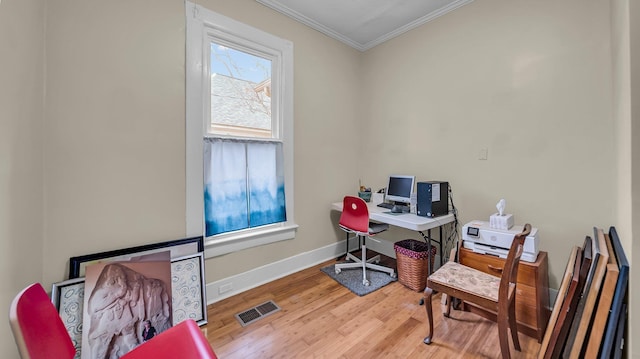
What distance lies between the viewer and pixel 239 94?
247 cm

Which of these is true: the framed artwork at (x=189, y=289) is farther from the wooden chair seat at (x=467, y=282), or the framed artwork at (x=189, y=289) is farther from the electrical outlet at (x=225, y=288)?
the wooden chair seat at (x=467, y=282)

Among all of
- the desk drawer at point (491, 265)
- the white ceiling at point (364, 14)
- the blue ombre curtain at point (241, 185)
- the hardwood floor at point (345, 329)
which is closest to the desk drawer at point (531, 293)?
the desk drawer at point (491, 265)

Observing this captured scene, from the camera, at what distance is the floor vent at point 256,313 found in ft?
6.59

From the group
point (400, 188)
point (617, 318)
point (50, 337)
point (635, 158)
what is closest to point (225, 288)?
point (50, 337)

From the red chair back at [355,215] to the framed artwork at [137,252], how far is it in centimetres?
149

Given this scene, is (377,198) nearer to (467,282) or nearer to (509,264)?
→ (467,282)

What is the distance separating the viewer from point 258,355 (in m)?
1.65

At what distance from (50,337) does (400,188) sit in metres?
2.86

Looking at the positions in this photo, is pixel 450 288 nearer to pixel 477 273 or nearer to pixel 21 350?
pixel 477 273

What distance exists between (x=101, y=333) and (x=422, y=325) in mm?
2271

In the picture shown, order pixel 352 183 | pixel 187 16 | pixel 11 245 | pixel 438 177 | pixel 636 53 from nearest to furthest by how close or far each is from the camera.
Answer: pixel 636 53 → pixel 11 245 → pixel 187 16 → pixel 438 177 → pixel 352 183

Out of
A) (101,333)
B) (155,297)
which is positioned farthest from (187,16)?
(101,333)

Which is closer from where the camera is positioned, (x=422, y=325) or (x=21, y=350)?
(x=21, y=350)

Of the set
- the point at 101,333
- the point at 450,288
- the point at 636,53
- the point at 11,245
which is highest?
the point at 636,53
